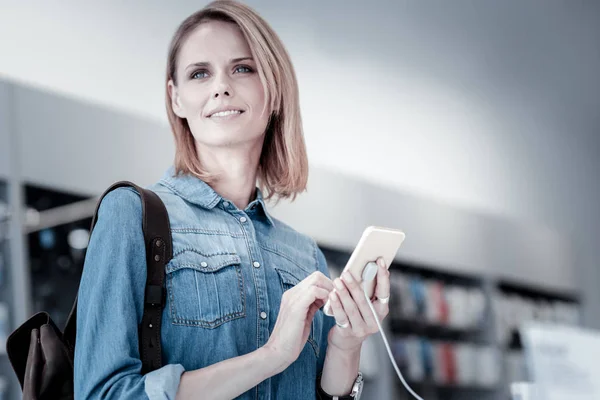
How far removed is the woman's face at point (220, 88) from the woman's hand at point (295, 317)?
398 mm

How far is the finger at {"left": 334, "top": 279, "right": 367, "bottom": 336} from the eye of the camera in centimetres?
141

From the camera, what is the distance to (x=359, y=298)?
4.72ft

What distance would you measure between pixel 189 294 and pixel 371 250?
332 mm

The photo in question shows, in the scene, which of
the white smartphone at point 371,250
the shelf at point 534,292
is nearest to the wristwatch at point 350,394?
the white smartphone at point 371,250

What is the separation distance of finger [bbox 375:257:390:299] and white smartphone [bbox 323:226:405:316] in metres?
0.01

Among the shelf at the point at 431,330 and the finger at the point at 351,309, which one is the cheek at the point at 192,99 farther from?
the shelf at the point at 431,330

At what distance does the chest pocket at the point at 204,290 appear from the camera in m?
1.43

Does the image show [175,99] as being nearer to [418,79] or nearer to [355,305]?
[355,305]

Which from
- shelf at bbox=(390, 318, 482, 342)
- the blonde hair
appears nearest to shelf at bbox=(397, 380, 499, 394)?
shelf at bbox=(390, 318, 482, 342)

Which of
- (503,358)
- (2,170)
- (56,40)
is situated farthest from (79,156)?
(503,358)

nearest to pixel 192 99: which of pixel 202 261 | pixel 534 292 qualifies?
pixel 202 261

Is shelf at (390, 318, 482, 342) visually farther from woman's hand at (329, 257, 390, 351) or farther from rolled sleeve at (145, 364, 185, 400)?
rolled sleeve at (145, 364, 185, 400)

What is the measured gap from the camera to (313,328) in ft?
5.49

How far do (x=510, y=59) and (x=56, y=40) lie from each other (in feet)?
11.6
